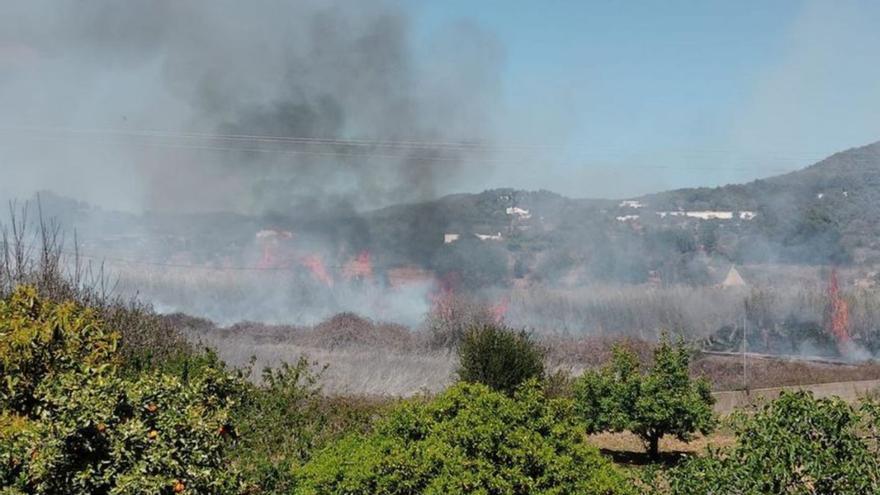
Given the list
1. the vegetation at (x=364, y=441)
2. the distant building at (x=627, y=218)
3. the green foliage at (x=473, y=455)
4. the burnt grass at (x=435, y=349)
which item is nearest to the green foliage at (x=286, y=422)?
the vegetation at (x=364, y=441)

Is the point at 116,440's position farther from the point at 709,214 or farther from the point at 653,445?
the point at 709,214

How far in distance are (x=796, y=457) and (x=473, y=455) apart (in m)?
2.32

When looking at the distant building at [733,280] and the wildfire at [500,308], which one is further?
the distant building at [733,280]

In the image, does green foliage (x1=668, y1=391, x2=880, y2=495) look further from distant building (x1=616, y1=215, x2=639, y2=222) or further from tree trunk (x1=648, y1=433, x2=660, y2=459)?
distant building (x1=616, y1=215, x2=639, y2=222)

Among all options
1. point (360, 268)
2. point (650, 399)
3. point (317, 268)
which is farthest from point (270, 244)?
point (650, 399)

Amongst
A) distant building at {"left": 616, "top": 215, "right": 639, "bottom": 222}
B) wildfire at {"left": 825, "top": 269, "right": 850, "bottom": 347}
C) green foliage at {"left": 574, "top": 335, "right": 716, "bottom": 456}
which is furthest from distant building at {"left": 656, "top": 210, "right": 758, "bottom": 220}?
green foliage at {"left": 574, "top": 335, "right": 716, "bottom": 456}

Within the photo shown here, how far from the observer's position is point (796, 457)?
6168 millimetres

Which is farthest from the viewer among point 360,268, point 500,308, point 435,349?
point 360,268

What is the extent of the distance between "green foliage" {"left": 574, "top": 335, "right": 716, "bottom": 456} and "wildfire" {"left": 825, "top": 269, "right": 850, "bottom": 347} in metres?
24.0

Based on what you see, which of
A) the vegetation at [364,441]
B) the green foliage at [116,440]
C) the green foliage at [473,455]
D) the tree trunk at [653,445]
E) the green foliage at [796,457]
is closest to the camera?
the green foliage at [796,457]

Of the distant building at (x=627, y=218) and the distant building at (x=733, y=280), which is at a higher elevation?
the distant building at (x=627, y=218)

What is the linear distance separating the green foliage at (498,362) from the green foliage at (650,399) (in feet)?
4.45

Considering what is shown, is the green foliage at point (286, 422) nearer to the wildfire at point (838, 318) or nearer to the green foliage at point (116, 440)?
the green foliage at point (116, 440)

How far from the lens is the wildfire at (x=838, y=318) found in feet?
129
